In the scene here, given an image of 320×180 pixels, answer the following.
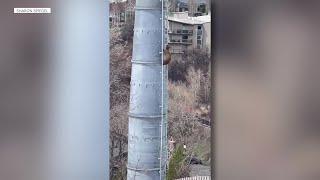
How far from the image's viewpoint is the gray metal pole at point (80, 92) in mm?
1978

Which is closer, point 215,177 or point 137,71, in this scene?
point 137,71

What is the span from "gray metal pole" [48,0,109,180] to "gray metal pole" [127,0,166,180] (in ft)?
0.37

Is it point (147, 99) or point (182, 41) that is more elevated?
point (182, 41)

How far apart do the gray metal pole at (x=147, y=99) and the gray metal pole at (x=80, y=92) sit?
0.11 m

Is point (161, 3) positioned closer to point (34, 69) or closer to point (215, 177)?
point (34, 69)

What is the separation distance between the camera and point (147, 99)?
197 cm

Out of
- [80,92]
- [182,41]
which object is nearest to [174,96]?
[182,41]

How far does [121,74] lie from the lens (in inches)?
77.9

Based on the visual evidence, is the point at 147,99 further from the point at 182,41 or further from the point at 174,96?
the point at 182,41

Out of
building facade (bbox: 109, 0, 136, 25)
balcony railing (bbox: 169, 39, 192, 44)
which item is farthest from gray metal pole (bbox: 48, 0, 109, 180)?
balcony railing (bbox: 169, 39, 192, 44)

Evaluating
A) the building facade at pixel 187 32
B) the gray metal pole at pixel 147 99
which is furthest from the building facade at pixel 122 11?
the building facade at pixel 187 32

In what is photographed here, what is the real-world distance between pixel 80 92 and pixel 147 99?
0.27m

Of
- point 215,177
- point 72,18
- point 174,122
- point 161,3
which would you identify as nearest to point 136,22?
point 161,3

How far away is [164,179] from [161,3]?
27.7 inches
